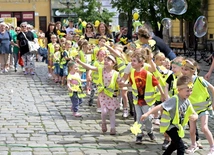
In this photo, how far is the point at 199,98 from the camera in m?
7.58

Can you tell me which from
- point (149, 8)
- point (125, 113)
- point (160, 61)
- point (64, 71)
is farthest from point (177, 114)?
point (149, 8)

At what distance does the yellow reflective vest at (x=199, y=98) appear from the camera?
7.57 m

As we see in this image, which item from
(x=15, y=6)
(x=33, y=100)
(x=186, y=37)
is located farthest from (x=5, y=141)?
(x=15, y=6)

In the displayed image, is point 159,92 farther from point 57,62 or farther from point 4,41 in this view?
point 4,41

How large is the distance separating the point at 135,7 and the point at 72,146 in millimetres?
18596

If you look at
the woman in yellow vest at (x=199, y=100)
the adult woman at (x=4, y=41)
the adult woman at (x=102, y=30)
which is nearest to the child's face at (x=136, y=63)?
the woman in yellow vest at (x=199, y=100)

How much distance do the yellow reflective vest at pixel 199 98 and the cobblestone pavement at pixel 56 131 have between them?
0.60 metres

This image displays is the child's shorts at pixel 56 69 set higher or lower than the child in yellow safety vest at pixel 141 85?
lower

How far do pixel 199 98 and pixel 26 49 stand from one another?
1223 cm

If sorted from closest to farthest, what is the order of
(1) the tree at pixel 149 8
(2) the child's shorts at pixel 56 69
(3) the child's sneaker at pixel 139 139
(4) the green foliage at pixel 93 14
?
(3) the child's sneaker at pixel 139 139
(2) the child's shorts at pixel 56 69
(1) the tree at pixel 149 8
(4) the green foliage at pixel 93 14

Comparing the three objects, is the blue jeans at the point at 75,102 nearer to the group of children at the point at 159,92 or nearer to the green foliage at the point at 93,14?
the group of children at the point at 159,92

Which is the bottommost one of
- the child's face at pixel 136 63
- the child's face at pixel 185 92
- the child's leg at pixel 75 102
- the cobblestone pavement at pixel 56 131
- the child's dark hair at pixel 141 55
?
the cobblestone pavement at pixel 56 131

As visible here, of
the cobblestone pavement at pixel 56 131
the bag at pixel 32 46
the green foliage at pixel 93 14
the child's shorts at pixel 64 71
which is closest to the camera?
the cobblestone pavement at pixel 56 131

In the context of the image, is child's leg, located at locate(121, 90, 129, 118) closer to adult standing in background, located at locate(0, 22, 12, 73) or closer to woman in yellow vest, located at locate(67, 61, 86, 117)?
woman in yellow vest, located at locate(67, 61, 86, 117)
